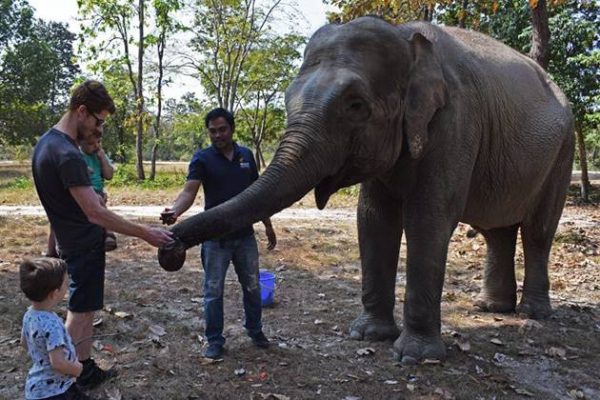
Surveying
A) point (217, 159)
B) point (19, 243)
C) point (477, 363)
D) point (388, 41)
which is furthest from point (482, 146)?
point (19, 243)

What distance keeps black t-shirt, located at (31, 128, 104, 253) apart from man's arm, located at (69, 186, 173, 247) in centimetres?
6

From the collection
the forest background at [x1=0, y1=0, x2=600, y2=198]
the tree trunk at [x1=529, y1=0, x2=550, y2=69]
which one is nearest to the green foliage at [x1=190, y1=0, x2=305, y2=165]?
the forest background at [x1=0, y1=0, x2=600, y2=198]

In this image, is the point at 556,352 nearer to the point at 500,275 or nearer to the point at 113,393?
the point at 500,275

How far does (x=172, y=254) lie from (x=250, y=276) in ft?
4.85

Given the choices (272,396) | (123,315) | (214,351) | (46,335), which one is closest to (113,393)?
(214,351)

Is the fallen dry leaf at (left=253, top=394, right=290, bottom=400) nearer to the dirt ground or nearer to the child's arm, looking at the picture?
the dirt ground

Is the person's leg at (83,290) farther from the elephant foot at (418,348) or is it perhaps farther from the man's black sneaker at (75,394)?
the elephant foot at (418,348)

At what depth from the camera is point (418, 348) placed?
4.94 metres

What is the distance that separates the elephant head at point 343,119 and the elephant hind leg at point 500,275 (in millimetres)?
2792

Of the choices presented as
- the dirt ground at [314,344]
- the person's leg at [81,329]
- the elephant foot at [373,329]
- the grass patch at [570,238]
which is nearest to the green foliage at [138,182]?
the dirt ground at [314,344]

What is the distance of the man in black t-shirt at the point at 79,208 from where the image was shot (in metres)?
3.79

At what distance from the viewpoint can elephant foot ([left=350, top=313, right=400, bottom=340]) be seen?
18.1ft

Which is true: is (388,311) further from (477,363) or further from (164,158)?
(164,158)

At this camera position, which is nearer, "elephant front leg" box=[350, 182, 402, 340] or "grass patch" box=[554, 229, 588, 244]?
"elephant front leg" box=[350, 182, 402, 340]
